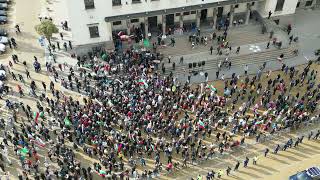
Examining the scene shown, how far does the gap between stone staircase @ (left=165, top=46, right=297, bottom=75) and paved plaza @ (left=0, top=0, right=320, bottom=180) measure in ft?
0.41

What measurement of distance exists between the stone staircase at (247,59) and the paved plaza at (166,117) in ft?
0.41

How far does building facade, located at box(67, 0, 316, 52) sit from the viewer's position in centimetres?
5200

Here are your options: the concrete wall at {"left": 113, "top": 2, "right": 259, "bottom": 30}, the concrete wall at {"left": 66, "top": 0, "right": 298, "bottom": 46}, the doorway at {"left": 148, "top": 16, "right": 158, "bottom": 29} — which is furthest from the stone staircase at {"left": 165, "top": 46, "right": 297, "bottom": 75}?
the concrete wall at {"left": 66, "top": 0, "right": 298, "bottom": 46}

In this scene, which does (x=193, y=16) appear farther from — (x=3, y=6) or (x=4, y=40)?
(x=3, y=6)

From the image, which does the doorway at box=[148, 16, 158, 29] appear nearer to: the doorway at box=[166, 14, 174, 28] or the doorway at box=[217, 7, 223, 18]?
the doorway at box=[166, 14, 174, 28]

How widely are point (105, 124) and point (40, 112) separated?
7374mm

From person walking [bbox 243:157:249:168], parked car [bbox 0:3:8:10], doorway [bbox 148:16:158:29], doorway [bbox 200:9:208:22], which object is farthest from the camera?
parked car [bbox 0:3:8:10]

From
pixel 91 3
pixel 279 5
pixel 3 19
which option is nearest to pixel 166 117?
pixel 91 3

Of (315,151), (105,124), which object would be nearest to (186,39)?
(105,124)

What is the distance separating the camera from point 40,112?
46.5 meters

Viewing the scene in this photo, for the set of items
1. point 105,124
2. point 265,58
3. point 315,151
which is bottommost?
point 315,151

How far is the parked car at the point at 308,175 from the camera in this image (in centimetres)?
4175

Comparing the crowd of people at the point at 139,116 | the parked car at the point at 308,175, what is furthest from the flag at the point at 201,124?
the parked car at the point at 308,175

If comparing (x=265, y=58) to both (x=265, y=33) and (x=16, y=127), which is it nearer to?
(x=265, y=33)
